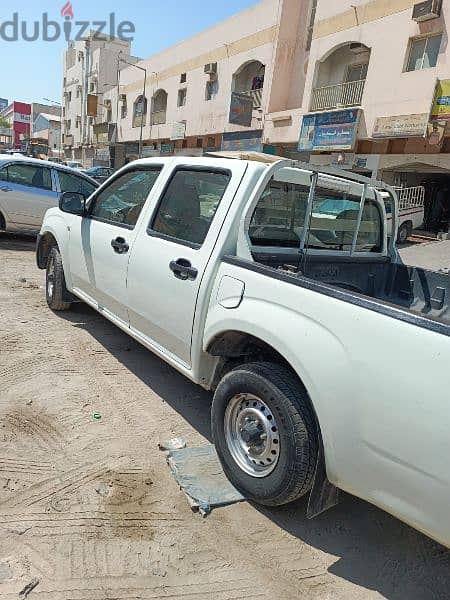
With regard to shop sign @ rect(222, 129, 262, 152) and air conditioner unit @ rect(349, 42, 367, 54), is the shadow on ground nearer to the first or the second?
air conditioner unit @ rect(349, 42, 367, 54)

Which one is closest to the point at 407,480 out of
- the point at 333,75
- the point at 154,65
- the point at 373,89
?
the point at 373,89

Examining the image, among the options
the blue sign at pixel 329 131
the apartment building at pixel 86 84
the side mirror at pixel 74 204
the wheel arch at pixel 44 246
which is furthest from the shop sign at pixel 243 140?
the apartment building at pixel 86 84

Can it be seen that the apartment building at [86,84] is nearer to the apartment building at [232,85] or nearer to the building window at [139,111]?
the building window at [139,111]

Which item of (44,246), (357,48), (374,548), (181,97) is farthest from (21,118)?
(374,548)

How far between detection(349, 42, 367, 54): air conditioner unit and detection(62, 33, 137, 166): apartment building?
30391mm

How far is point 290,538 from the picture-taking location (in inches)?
93.9

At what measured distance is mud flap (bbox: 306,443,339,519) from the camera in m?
2.21

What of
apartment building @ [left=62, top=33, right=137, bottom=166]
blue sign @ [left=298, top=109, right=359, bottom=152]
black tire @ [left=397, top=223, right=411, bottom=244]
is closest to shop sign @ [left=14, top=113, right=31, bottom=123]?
apartment building @ [left=62, top=33, right=137, bottom=166]

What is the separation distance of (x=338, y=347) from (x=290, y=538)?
3.68 ft

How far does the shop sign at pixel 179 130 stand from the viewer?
31.8 meters

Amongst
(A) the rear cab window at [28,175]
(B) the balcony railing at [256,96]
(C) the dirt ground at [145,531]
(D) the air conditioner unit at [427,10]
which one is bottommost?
(C) the dirt ground at [145,531]

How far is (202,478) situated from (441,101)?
57.1 ft

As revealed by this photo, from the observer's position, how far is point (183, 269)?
2.97 meters

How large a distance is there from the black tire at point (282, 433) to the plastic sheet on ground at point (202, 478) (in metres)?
0.11
